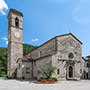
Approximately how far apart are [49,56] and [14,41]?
14168 millimetres

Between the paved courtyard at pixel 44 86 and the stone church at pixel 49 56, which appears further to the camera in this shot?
the stone church at pixel 49 56

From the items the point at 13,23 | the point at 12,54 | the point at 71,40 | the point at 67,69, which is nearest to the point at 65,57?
the point at 67,69

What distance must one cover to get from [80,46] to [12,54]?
19.7m

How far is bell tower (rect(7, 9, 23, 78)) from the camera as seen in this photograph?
30141mm

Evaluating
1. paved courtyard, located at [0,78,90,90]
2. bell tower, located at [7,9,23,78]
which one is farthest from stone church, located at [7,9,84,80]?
paved courtyard, located at [0,78,90,90]

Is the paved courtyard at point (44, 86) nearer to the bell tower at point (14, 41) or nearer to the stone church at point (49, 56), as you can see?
the stone church at point (49, 56)

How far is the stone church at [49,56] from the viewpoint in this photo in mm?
22922

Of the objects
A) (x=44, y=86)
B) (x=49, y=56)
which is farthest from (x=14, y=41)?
(x=44, y=86)

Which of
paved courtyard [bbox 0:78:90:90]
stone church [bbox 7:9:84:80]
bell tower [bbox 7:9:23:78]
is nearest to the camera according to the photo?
paved courtyard [bbox 0:78:90:90]

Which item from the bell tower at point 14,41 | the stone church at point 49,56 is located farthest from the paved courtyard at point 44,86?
the bell tower at point 14,41

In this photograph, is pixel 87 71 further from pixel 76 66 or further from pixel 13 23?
pixel 13 23

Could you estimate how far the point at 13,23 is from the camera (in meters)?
31.8

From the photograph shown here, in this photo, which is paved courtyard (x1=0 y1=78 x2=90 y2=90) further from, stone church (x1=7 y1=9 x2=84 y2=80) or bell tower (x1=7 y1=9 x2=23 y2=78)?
bell tower (x1=7 y1=9 x2=23 y2=78)

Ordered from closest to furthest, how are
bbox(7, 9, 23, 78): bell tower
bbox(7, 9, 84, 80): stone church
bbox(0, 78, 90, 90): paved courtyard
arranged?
bbox(0, 78, 90, 90): paved courtyard, bbox(7, 9, 84, 80): stone church, bbox(7, 9, 23, 78): bell tower
